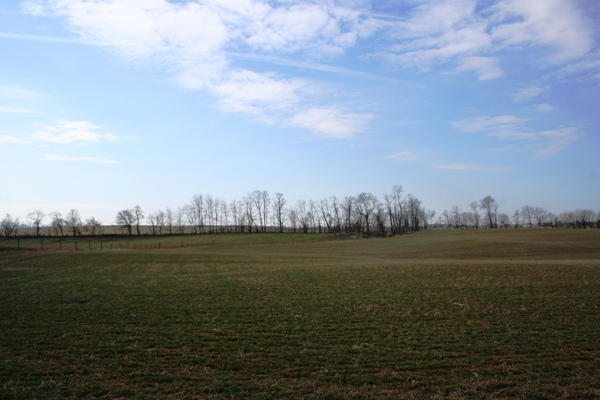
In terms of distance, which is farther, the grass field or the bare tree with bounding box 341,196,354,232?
the bare tree with bounding box 341,196,354,232

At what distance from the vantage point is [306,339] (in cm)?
1134

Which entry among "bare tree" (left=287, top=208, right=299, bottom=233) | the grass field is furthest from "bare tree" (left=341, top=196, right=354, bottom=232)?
the grass field

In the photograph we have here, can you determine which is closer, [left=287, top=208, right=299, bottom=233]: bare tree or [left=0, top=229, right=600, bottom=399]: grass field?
[left=0, top=229, right=600, bottom=399]: grass field

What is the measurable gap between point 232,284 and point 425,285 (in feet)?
32.8

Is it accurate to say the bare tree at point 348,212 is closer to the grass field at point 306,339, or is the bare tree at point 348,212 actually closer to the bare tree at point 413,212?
the bare tree at point 413,212

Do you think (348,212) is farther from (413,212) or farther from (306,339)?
(306,339)

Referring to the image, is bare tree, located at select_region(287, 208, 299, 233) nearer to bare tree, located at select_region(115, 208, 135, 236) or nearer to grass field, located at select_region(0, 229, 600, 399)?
bare tree, located at select_region(115, 208, 135, 236)

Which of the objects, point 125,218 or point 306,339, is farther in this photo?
point 125,218

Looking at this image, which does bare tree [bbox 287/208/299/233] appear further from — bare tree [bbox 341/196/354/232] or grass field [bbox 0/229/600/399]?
grass field [bbox 0/229/600/399]

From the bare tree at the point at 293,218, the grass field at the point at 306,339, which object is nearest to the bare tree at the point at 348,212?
the bare tree at the point at 293,218

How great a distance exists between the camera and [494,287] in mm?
18469

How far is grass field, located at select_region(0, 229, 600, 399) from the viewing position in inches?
326

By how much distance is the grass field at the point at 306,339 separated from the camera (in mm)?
8273

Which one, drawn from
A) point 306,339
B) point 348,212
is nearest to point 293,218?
point 348,212
